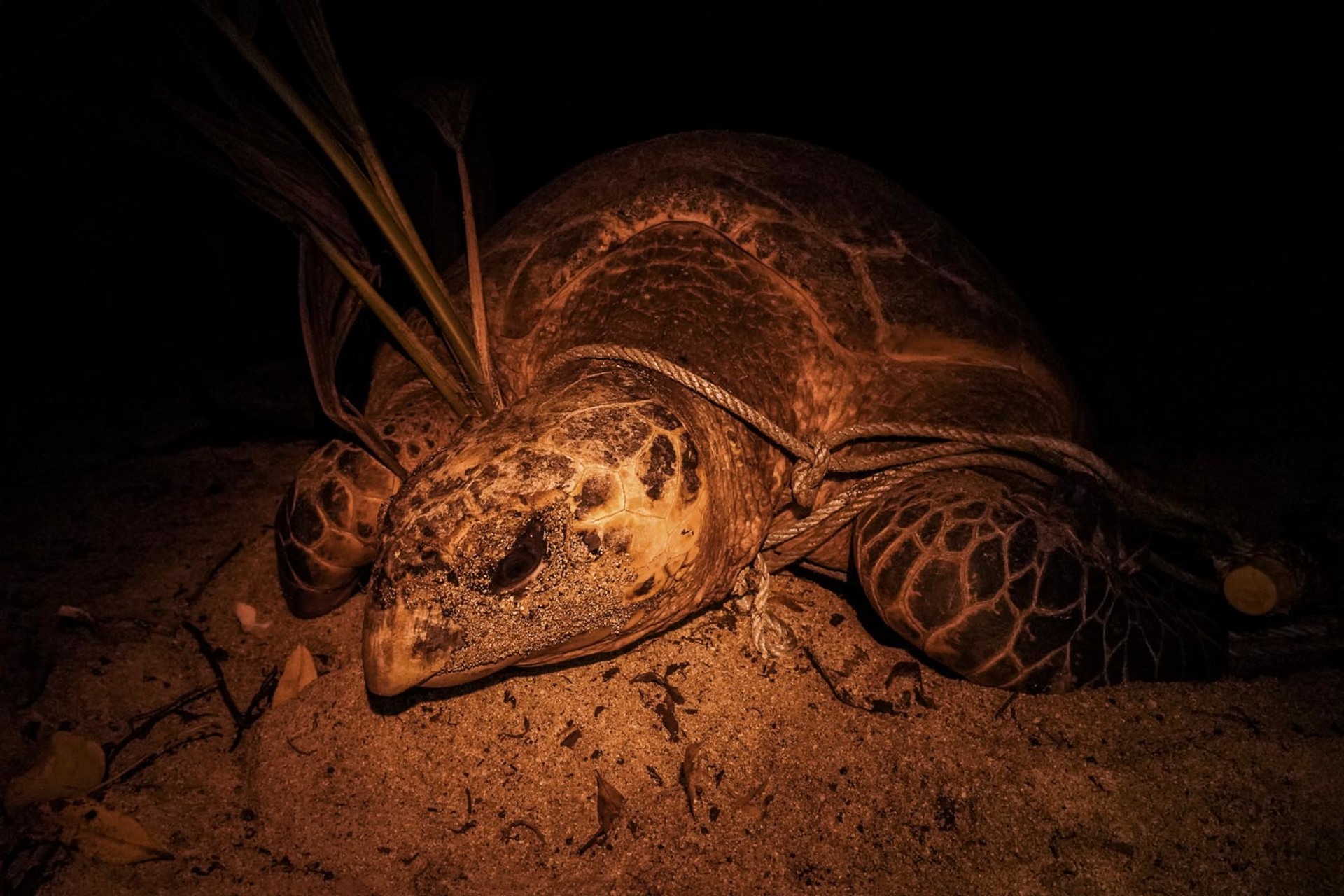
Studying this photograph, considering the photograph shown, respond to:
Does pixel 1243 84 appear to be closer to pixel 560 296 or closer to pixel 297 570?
pixel 560 296

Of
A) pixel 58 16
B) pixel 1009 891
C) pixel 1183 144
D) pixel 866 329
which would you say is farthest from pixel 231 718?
pixel 1183 144

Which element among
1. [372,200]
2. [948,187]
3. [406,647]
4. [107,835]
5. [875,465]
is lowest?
[107,835]

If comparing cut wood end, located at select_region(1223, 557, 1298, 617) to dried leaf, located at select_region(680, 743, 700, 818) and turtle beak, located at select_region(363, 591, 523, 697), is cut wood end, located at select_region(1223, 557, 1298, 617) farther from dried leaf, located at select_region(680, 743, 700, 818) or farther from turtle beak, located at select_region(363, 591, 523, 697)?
turtle beak, located at select_region(363, 591, 523, 697)

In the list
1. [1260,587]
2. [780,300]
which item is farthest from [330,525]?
[1260,587]

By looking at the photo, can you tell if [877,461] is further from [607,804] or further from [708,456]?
[607,804]

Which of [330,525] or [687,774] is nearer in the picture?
[687,774]

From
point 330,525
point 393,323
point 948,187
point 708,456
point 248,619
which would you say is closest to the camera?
point 708,456
